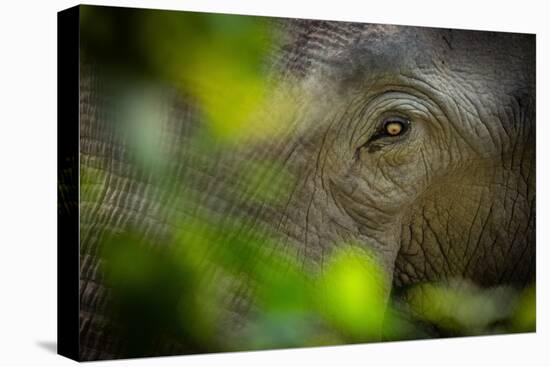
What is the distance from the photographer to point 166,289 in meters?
7.86

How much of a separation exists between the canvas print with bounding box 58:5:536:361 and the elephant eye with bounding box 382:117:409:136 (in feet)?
0.04

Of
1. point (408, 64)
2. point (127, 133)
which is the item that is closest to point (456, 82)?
point (408, 64)

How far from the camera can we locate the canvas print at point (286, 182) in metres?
7.73

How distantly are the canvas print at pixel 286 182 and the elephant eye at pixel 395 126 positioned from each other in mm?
12

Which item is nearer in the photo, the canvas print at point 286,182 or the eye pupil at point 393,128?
the canvas print at point 286,182

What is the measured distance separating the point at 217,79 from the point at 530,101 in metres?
2.30

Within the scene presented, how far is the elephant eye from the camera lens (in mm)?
8469

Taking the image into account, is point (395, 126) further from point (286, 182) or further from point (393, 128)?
point (286, 182)

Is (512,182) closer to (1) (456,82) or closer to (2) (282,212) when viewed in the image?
(1) (456,82)

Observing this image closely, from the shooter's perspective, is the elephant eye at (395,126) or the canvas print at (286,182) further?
the elephant eye at (395,126)

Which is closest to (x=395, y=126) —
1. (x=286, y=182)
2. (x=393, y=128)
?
(x=393, y=128)

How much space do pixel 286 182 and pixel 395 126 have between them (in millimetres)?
825

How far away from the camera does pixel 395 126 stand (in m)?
8.50

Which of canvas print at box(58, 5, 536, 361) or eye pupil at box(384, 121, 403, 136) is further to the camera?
eye pupil at box(384, 121, 403, 136)
